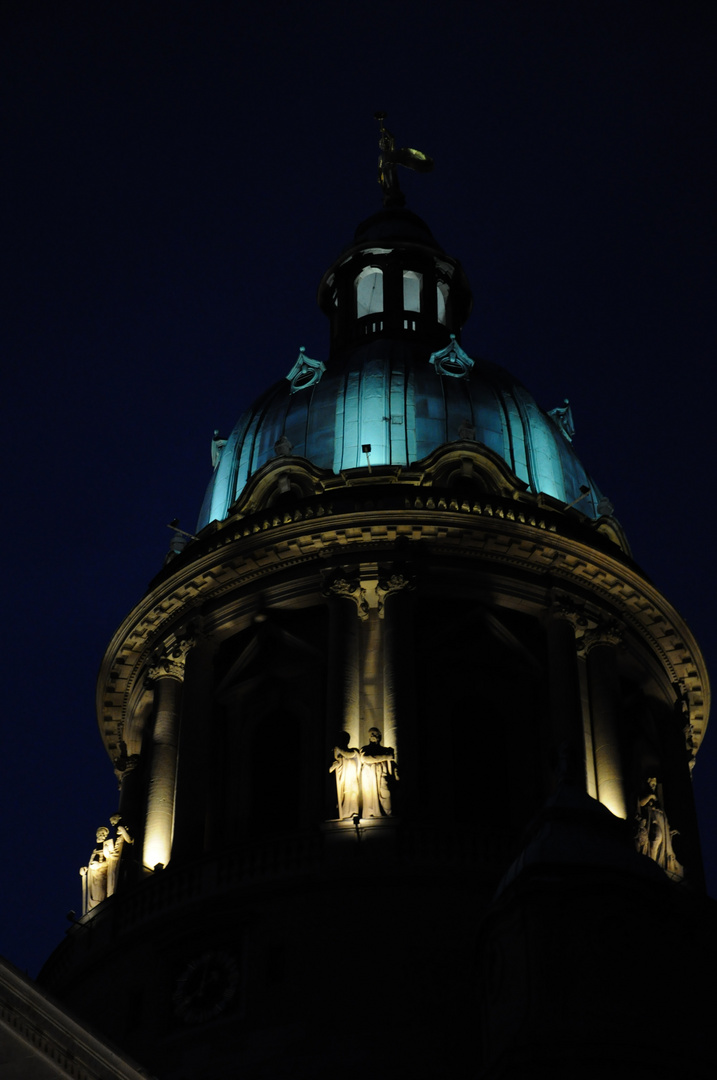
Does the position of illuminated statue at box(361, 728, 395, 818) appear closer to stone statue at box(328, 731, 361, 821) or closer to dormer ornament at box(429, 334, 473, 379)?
stone statue at box(328, 731, 361, 821)

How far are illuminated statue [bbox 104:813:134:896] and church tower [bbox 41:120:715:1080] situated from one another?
3.6 inches

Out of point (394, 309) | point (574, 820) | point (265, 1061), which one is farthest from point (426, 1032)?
point (394, 309)

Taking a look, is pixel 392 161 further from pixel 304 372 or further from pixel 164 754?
pixel 164 754

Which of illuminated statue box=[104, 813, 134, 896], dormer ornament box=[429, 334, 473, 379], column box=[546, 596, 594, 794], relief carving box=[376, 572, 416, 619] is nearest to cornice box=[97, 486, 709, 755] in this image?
relief carving box=[376, 572, 416, 619]

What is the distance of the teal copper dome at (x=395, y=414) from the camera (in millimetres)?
58531

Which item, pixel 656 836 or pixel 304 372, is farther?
pixel 304 372

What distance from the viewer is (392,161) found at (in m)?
72.6

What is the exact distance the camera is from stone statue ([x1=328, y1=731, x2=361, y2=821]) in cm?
4775

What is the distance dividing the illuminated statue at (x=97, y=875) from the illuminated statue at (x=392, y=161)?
91.7 feet

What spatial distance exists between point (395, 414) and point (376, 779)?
14313 millimetres

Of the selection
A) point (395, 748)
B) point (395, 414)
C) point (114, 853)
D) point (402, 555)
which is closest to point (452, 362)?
point (395, 414)

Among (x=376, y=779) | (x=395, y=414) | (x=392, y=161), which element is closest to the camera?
(x=376, y=779)

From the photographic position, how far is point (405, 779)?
Answer: 48375mm

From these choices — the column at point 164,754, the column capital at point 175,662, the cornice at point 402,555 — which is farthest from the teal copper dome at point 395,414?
the column at point 164,754
